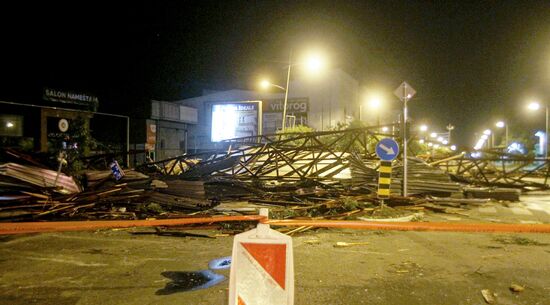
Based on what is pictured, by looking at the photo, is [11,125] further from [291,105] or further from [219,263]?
[291,105]

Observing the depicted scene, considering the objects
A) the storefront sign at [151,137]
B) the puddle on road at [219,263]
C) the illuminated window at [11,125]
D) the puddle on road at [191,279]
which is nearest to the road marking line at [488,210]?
the puddle on road at [219,263]

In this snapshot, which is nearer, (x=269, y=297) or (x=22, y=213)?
(x=269, y=297)

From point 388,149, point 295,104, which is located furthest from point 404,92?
point 295,104

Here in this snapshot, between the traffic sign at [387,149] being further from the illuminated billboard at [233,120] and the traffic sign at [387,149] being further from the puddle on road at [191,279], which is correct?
the illuminated billboard at [233,120]

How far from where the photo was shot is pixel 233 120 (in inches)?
1369

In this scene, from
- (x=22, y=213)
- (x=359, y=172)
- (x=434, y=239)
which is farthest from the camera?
(x=359, y=172)

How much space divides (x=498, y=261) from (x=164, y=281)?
499 cm

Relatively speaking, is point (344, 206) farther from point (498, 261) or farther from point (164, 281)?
point (164, 281)

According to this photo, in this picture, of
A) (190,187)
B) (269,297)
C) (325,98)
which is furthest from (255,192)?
(325,98)

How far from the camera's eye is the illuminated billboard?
34250 mm

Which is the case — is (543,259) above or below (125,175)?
below

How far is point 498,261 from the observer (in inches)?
250

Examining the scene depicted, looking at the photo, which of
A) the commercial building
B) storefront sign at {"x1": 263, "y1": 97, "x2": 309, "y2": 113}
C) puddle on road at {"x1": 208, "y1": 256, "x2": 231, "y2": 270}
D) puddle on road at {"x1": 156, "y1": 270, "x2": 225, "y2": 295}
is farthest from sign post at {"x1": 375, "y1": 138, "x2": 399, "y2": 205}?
storefront sign at {"x1": 263, "y1": 97, "x2": 309, "y2": 113}

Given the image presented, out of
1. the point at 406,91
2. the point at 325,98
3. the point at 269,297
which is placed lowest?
the point at 269,297
